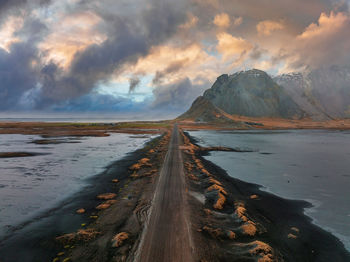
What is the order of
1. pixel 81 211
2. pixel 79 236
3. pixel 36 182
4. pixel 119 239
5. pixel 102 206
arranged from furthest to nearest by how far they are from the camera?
pixel 36 182 < pixel 102 206 < pixel 81 211 < pixel 79 236 < pixel 119 239

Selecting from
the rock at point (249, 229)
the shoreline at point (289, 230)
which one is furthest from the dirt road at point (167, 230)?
the rock at point (249, 229)

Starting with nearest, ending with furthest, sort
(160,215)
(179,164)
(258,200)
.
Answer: (160,215), (258,200), (179,164)

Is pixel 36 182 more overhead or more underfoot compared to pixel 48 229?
more underfoot

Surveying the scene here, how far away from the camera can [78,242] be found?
456 inches

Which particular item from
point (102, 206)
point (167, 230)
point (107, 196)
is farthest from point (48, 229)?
point (167, 230)

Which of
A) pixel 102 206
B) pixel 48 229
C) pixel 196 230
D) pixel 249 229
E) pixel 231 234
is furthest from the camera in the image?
pixel 102 206

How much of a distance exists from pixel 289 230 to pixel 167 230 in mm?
8414

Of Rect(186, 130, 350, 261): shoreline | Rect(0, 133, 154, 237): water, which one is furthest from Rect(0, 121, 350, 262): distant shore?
Rect(0, 133, 154, 237): water

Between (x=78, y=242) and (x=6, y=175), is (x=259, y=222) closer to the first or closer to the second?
(x=78, y=242)

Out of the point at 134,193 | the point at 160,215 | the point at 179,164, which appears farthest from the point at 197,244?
the point at 179,164

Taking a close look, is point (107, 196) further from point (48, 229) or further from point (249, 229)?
point (249, 229)

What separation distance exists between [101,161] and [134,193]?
19.8 m

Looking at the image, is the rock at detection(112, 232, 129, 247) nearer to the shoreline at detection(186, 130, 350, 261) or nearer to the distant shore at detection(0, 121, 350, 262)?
the distant shore at detection(0, 121, 350, 262)

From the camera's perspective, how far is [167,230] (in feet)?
40.1
